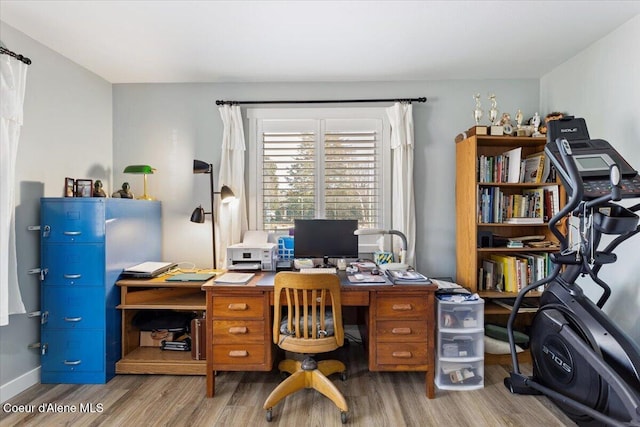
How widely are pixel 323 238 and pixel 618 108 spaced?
2.26 metres

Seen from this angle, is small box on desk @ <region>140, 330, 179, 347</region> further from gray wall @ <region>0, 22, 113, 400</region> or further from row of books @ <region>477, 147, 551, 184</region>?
row of books @ <region>477, 147, 551, 184</region>

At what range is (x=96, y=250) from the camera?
229 cm

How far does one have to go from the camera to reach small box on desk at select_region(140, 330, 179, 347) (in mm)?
2657

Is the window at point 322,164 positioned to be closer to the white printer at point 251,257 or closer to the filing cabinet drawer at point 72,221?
the white printer at point 251,257

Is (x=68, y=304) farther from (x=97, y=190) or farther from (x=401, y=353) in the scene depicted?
(x=401, y=353)

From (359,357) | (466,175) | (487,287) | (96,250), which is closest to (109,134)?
(96,250)

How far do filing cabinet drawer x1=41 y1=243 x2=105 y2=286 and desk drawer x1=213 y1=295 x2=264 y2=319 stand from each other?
906mm

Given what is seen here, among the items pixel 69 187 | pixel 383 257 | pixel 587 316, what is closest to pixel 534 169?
pixel 587 316

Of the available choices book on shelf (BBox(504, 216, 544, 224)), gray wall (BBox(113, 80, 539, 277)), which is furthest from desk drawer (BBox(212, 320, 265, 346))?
book on shelf (BBox(504, 216, 544, 224))

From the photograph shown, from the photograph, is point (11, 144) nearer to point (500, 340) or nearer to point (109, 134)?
A: point (109, 134)

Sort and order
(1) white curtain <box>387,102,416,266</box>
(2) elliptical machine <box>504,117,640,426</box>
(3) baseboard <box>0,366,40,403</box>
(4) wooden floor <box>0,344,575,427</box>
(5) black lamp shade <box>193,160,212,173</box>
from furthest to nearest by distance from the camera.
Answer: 1. (1) white curtain <box>387,102,416,266</box>
2. (5) black lamp shade <box>193,160,212,173</box>
3. (3) baseboard <box>0,366,40,403</box>
4. (4) wooden floor <box>0,344,575,427</box>
5. (2) elliptical machine <box>504,117,640,426</box>

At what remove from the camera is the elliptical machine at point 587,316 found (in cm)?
161

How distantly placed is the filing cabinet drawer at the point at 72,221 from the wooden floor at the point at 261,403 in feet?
3.49

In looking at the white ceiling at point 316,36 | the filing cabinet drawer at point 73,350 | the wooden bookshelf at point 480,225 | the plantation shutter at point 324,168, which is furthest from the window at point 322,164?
the filing cabinet drawer at point 73,350
